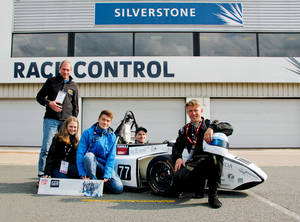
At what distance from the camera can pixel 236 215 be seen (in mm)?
2805

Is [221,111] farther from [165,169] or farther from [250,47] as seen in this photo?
[165,169]

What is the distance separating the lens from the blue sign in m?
13.2

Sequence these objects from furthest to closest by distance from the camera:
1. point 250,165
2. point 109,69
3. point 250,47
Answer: point 250,47, point 109,69, point 250,165

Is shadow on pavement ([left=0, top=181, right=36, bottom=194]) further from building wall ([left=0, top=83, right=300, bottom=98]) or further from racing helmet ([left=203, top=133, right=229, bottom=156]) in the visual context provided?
building wall ([left=0, top=83, right=300, bottom=98])

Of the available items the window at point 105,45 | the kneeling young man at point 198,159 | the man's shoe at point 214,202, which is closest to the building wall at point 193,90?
the window at point 105,45

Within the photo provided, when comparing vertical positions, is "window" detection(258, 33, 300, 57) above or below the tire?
above

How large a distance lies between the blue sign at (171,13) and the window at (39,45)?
2.72 m

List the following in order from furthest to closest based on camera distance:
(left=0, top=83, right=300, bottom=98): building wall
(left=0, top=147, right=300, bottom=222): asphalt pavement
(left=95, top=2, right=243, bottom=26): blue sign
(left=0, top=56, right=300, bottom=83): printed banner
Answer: (left=95, top=2, right=243, bottom=26): blue sign, (left=0, top=83, right=300, bottom=98): building wall, (left=0, top=56, right=300, bottom=83): printed banner, (left=0, top=147, right=300, bottom=222): asphalt pavement

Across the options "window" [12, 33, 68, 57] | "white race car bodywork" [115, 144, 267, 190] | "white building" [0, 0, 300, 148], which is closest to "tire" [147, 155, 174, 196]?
"white race car bodywork" [115, 144, 267, 190]

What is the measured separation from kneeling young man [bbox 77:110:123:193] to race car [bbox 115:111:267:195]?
248 millimetres

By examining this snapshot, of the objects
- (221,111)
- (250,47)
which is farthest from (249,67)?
(221,111)

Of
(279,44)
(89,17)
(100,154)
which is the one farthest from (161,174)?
(279,44)

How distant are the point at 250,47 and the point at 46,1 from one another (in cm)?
1103

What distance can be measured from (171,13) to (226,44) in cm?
326
